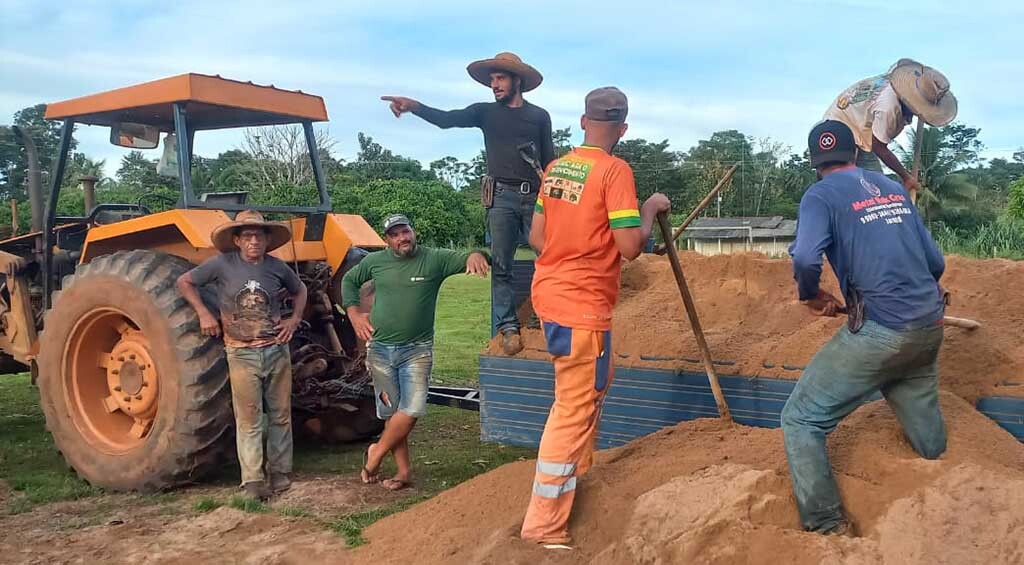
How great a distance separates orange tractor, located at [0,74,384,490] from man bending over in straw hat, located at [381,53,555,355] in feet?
3.83

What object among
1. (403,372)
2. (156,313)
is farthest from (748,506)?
(156,313)

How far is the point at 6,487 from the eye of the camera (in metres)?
5.36

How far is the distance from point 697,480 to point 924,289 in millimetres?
1157

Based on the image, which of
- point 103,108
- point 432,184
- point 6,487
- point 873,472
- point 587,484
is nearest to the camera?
point 873,472

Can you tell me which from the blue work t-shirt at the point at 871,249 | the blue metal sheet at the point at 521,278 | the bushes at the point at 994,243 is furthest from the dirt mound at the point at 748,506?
the bushes at the point at 994,243

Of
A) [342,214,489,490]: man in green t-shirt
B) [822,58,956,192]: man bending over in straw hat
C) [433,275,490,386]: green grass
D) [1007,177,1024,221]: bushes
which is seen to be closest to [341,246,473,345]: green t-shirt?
[342,214,489,490]: man in green t-shirt

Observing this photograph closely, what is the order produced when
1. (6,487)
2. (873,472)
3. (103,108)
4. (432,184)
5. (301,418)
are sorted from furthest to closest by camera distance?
(432,184) → (301,418) → (103,108) → (6,487) → (873,472)

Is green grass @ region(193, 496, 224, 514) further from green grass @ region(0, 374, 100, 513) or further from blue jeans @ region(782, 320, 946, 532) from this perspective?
blue jeans @ region(782, 320, 946, 532)

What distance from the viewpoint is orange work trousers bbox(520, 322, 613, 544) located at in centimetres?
339

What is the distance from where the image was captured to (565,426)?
134 inches

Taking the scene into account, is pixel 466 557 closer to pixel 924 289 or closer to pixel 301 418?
pixel 924 289

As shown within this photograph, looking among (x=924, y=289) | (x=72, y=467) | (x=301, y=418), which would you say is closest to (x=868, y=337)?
(x=924, y=289)

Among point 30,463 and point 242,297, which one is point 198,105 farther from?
point 30,463

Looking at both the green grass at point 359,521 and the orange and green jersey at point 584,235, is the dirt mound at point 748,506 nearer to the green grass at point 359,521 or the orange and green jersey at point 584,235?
the green grass at point 359,521
